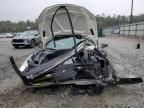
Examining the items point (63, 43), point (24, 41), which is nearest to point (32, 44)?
point (24, 41)

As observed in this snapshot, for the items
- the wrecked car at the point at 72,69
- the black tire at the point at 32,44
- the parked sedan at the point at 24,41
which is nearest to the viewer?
the wrecked car at the point at 72,69

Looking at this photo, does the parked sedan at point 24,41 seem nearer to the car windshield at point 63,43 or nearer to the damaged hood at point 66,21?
the damaged hood at point 66,21

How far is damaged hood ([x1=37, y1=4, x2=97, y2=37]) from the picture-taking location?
586cm

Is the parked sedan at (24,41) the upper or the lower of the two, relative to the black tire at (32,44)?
upper

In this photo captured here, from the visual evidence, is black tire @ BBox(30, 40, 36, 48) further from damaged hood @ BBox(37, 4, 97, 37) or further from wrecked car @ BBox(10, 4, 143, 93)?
wrecked car @ BBox(10, 4, 143, 93)

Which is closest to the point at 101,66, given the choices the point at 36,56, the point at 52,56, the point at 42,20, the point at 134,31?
the point at 52,56

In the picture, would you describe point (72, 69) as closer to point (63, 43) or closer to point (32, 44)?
point (63, 43)

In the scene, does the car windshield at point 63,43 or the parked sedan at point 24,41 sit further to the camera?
the parked sedan at point 24,41

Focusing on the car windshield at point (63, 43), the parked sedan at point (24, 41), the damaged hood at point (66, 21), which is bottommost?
the parked sedan at point (24, 41)

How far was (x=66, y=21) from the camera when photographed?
253 inches

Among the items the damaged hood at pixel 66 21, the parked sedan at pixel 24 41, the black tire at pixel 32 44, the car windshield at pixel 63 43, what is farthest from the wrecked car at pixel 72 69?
the black tire at pixel 32 44

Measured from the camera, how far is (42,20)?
19.9 ft

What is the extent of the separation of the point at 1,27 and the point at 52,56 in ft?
225

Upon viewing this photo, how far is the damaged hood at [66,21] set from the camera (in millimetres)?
5862
